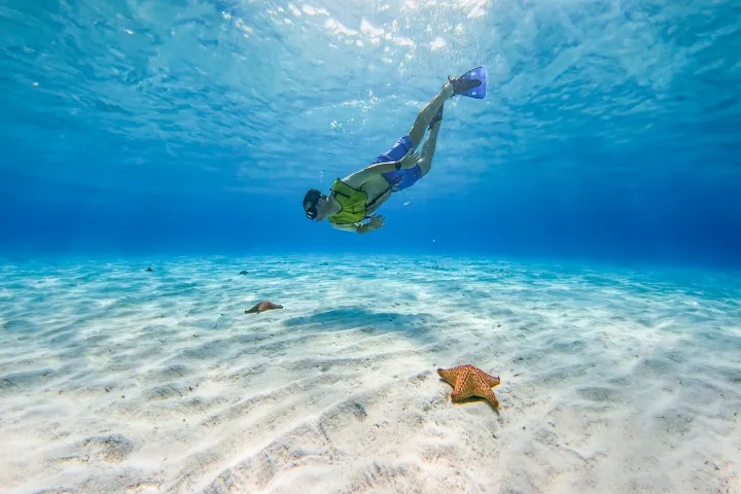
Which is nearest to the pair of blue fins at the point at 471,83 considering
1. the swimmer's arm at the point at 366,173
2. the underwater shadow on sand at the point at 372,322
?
the swimmer's arm at the point at 366,173

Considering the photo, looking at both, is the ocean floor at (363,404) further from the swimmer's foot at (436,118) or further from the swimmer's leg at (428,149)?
the swimmer's foot at (436,118)

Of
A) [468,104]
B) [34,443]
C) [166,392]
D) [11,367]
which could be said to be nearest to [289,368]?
[166,392]

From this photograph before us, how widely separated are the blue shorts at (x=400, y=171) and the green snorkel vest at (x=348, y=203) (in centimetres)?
73

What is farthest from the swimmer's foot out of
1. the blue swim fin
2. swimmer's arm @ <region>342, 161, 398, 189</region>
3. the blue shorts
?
swimmer's arm @ <region>342, 161, 398, 189</region>

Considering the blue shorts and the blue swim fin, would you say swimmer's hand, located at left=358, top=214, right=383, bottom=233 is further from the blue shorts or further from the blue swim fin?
the blue swim fin

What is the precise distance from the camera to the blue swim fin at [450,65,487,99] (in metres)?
7.65

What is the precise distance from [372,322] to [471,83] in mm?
5681

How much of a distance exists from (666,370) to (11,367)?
7.96m

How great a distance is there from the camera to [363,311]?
6.87 metres

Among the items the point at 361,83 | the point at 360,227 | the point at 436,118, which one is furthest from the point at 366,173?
the point at 361,83

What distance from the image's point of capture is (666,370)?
4.14m

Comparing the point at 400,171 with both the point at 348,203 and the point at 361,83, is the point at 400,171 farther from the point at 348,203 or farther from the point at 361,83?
the point at 361,83

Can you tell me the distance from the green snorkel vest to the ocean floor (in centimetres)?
179

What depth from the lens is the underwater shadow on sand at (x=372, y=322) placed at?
5.44 metres
